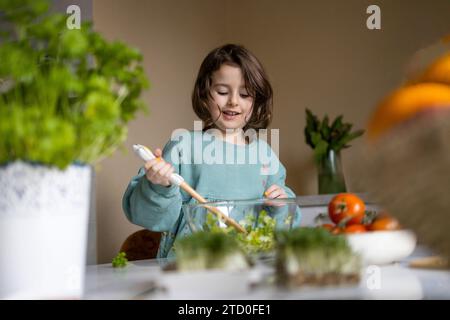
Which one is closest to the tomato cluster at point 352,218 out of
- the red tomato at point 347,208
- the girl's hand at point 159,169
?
the red tomato at point 347,208

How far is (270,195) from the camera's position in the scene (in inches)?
46.6

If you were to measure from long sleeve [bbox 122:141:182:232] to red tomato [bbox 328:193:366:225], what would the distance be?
0.32 meters

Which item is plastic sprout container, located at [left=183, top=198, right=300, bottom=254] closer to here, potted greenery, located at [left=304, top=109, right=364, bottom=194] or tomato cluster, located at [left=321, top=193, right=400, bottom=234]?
tomato cluster, located at [left=321, top=193, right=400, bottom=234]

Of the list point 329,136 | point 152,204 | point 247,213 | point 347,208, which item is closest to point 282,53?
point 329,136

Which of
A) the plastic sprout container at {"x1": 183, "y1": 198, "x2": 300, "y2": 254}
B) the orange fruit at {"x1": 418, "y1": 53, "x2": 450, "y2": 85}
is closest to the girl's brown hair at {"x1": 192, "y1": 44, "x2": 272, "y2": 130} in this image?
the plastic sprout container at {"x1": 183, "y1": 198, "x2": 300, "y2": 254}

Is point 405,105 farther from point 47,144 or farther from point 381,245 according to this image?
point 381,245

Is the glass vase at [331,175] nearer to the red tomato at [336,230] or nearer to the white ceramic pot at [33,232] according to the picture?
the red tomato at [336,230]

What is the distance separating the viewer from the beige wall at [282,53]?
87.9 inches

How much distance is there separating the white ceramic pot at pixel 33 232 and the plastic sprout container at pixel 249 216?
0.96 ft

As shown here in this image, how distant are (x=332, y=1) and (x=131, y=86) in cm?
219

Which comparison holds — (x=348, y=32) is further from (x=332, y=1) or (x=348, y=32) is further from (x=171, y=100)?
(x=171, y=100)

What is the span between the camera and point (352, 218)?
83 cm

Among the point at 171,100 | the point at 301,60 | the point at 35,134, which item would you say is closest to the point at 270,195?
the point at 35,134

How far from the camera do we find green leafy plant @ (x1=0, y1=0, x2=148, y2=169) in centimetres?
45
